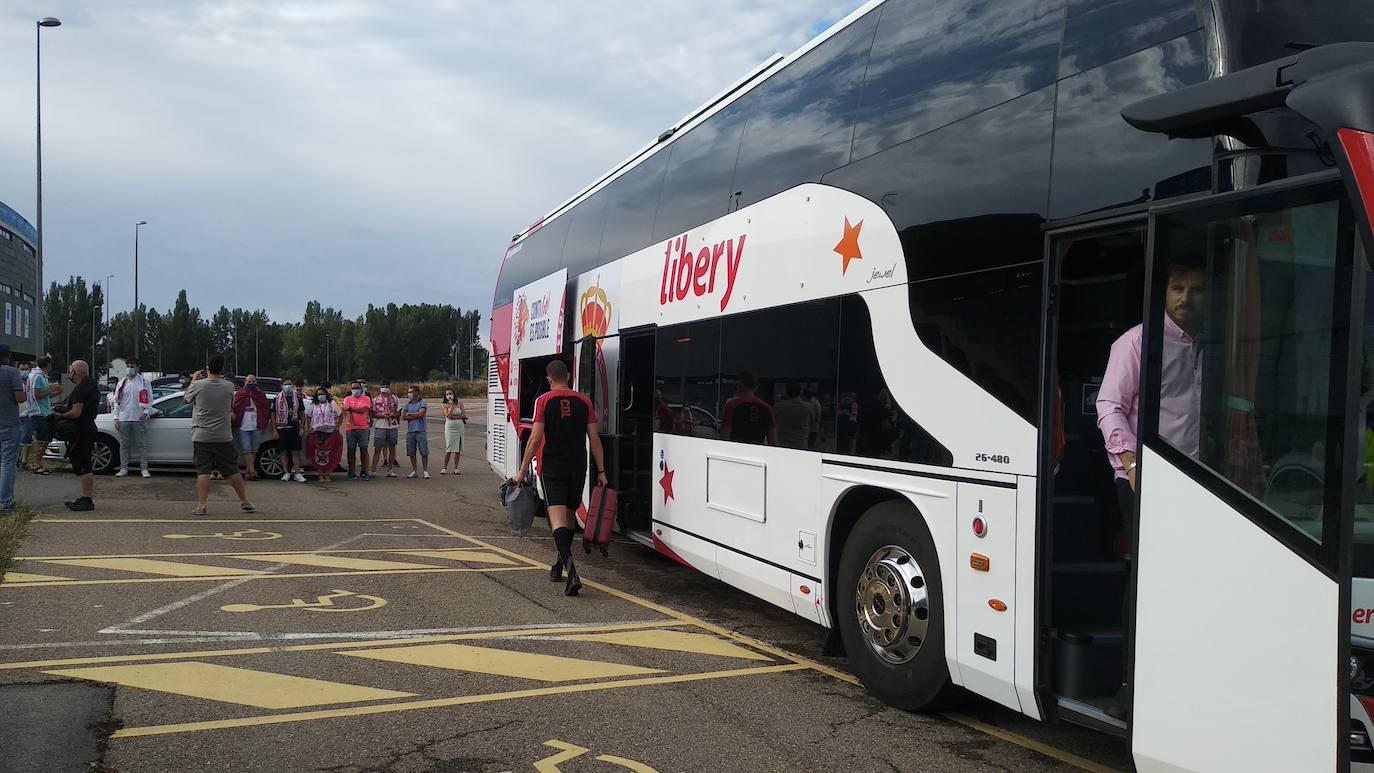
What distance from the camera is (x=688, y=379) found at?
7.98m

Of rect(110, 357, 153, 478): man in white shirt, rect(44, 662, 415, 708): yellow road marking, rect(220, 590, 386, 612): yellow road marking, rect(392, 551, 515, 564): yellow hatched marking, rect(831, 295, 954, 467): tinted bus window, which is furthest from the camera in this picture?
rect(110, 357, 153, 478): man in white shirt

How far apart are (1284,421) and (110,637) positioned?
6.43m

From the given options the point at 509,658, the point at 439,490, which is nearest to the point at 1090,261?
the point at 509,658

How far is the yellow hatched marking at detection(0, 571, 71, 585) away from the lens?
787 cm

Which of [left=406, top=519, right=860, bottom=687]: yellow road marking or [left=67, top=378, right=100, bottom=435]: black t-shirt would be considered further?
[left=67, top=378, right=100, bottom=435]: black t-shirt

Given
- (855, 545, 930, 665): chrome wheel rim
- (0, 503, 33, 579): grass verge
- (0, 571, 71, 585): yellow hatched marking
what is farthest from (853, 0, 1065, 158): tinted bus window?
(0, 503, 33, 579): grass verge

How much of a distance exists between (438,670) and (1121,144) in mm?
4412

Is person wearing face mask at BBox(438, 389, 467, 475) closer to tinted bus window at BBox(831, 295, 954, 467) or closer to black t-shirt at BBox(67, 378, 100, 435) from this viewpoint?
black t-shirt at BBox(67, 378, 100, 435)

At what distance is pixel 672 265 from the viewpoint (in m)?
8.41

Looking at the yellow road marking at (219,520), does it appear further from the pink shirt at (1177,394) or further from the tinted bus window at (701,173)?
the pink shirt at (1177,394)

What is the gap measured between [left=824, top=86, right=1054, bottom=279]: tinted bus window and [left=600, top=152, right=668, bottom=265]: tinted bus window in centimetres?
395

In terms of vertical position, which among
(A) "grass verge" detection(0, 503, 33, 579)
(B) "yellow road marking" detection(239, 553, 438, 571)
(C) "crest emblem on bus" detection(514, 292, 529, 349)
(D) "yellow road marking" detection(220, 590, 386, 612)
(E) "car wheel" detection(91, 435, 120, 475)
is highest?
(C) "crest emblem on bus" detection(514, 292, 529, 349)

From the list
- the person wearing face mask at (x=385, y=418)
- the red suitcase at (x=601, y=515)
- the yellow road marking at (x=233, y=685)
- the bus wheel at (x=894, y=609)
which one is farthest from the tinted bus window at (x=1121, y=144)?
the person wearing face mask at (x=385, y=418)

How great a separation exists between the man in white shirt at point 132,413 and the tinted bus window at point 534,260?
5732 mm
